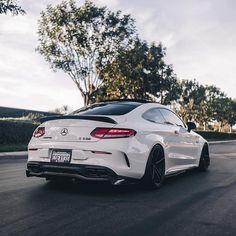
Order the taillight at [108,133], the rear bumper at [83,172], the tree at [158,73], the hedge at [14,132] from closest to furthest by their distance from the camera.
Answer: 1. the rear bumper at [83,172]
2. the taillight at [108,133]
3. the hedge at [14,132]
4. the tree at [158,73]

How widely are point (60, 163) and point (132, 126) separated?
47.6 inches

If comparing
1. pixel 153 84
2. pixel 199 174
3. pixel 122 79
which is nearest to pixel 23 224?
pixel 199 174

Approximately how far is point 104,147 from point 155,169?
119 centimetres

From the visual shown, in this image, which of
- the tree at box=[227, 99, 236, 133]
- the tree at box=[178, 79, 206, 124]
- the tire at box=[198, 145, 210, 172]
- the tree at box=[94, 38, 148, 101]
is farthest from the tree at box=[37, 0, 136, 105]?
the tree at box=[227, 99, 236, 133]

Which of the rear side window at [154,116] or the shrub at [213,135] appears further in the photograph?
the shrub at [213,135]

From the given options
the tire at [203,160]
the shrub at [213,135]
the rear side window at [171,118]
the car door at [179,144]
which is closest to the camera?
the car door at [179,144]

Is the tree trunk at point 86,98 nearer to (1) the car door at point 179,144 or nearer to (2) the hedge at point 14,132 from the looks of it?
(2) the hedge at point 14,132

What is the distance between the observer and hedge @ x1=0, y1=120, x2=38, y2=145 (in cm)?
1686

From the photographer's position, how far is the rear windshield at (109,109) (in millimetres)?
5719

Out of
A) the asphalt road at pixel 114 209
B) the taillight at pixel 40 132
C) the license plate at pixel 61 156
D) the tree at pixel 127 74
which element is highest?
the tree at pixel 127 74

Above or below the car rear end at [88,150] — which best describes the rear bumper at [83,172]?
below

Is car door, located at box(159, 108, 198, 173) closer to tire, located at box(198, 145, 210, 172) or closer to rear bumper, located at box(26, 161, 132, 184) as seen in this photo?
tire, located at box(198, 145, 210, 172)

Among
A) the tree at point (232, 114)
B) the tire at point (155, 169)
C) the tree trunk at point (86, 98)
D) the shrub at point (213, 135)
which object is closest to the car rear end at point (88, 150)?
the tire at point (155, 169)

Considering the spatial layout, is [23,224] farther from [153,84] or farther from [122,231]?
[153,84]
